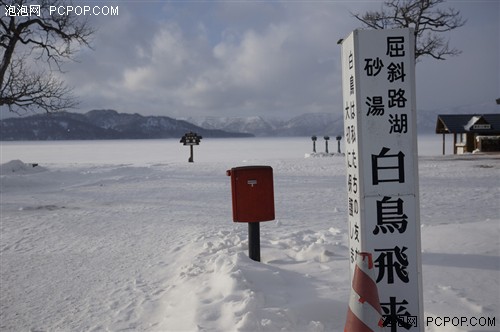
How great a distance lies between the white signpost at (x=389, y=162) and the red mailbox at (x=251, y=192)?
2229 millimetres

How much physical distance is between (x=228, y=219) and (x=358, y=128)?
5.68 m

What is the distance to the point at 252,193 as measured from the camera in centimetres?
528

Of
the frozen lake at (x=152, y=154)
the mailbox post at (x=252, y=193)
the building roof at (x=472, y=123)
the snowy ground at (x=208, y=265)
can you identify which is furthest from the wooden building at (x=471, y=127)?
the mailbox post at (x=252, y=193)

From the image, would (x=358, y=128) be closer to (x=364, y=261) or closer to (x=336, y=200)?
(x=364, y=261)

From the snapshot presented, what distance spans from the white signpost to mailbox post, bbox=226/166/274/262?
2.23 metres

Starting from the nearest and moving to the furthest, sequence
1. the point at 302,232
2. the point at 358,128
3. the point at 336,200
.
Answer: the point at 358,128
the point at 302,232
the point at 336,200

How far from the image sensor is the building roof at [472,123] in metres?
33.9

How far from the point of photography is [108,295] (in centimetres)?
470

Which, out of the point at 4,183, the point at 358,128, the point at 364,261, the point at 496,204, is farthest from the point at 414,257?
the point at 4,183

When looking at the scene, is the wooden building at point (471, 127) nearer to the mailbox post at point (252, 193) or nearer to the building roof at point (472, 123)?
the building roof at point (472, 123)

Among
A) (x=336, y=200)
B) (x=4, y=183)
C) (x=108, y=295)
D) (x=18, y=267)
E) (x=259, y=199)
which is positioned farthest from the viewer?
(x=4, y=183)

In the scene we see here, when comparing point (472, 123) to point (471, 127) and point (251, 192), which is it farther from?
point (251, 192)

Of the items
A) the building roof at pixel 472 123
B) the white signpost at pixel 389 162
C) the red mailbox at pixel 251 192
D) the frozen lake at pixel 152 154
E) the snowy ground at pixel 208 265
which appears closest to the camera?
the white signpost at pixel 389 162

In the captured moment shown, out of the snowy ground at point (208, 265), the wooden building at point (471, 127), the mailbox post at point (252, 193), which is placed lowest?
the snowy ground at point (208, 265)
